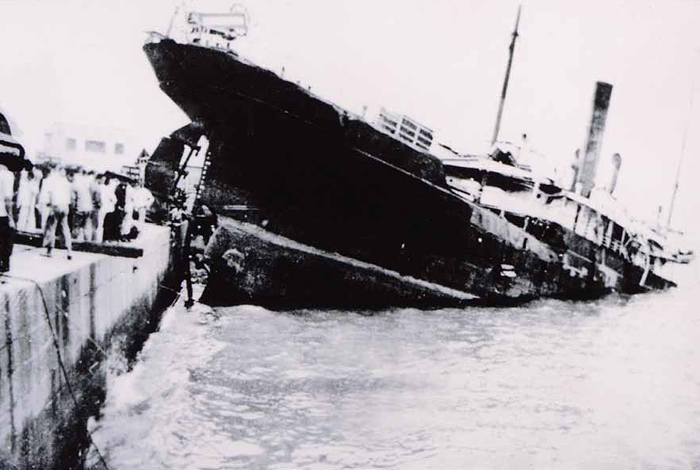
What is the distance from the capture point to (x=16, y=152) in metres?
4.88

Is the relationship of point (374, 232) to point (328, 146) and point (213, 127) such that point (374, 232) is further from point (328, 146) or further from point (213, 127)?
point (213, 127)

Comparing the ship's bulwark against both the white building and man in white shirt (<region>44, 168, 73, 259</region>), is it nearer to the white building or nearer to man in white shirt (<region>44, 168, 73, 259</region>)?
man in white shirt (<region>44, 168, 73, 259</region>)

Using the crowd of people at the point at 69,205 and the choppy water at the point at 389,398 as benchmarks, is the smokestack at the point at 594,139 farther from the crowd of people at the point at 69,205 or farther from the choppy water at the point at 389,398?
the crowd of people at the point at 69,205

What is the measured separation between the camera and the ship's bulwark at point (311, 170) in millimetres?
10078

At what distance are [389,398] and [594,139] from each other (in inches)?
609

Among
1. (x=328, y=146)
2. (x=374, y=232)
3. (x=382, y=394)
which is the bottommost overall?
(x=382, y=394)

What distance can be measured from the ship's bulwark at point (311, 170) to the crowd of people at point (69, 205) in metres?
2.43

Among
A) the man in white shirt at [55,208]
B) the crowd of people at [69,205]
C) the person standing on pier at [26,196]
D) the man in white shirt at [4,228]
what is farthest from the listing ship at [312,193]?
the man in white shirt at [4,228]

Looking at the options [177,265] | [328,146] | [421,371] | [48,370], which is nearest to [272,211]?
[328,146]

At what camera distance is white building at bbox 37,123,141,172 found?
28859mm

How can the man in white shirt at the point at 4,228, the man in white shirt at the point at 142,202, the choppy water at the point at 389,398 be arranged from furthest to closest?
1. the man in white shirt at the point at 142,202
2. the choppy water at the point at 389,398
3. the man in white shirt at the point at 4,228

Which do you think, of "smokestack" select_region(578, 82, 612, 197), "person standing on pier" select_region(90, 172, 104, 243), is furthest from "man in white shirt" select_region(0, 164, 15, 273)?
"smokestack" select_region(578, 82, 612, 197)

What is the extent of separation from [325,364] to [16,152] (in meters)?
5.10

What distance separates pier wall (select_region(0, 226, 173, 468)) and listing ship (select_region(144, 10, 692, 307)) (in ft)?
11.2
